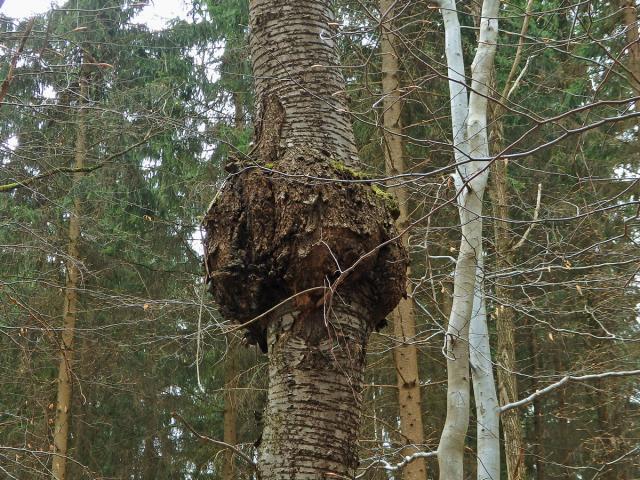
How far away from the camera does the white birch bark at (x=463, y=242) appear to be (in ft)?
12.4

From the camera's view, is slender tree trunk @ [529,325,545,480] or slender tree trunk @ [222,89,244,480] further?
slender tree trunk @ [529,325,545,480]

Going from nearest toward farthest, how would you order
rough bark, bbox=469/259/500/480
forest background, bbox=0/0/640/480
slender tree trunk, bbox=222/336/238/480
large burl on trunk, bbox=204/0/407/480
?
large burl on trunk, bbox=204/0/407/480
rough bark, bbox=469/259/500/480
forest background, bbox=0/0/640/480
slender tree trunk, bbox=222/336/238/480

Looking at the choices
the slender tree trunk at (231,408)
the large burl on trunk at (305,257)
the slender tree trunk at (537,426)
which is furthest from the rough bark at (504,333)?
the large burl on trunk at (305,257)

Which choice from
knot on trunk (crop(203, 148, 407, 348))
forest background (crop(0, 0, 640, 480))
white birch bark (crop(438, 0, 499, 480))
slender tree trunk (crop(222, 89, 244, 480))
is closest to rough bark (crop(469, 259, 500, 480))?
white birch bark (crop(438, 0, 499, 480))

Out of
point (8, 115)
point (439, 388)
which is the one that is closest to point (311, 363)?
point (8, 115)

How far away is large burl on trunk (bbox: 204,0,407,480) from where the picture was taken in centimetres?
226


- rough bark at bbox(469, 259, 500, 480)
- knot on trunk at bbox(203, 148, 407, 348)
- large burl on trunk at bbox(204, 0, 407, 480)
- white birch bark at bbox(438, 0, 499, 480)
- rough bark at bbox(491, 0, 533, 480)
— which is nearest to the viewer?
large burl on trunk at bbox(204, 0, 407, 480)

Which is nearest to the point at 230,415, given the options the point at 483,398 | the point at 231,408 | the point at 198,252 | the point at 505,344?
the point at 231,408

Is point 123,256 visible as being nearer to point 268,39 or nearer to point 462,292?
point 462,292

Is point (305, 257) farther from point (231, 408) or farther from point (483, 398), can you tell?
point (231, 408)

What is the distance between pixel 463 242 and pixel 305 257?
6.85 ft

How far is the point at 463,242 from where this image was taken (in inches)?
165

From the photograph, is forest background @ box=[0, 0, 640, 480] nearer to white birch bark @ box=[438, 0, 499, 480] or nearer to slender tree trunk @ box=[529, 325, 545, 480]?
slender tree trunk @ box=[529, 325, 545, 480]

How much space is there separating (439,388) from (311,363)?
9.18m
